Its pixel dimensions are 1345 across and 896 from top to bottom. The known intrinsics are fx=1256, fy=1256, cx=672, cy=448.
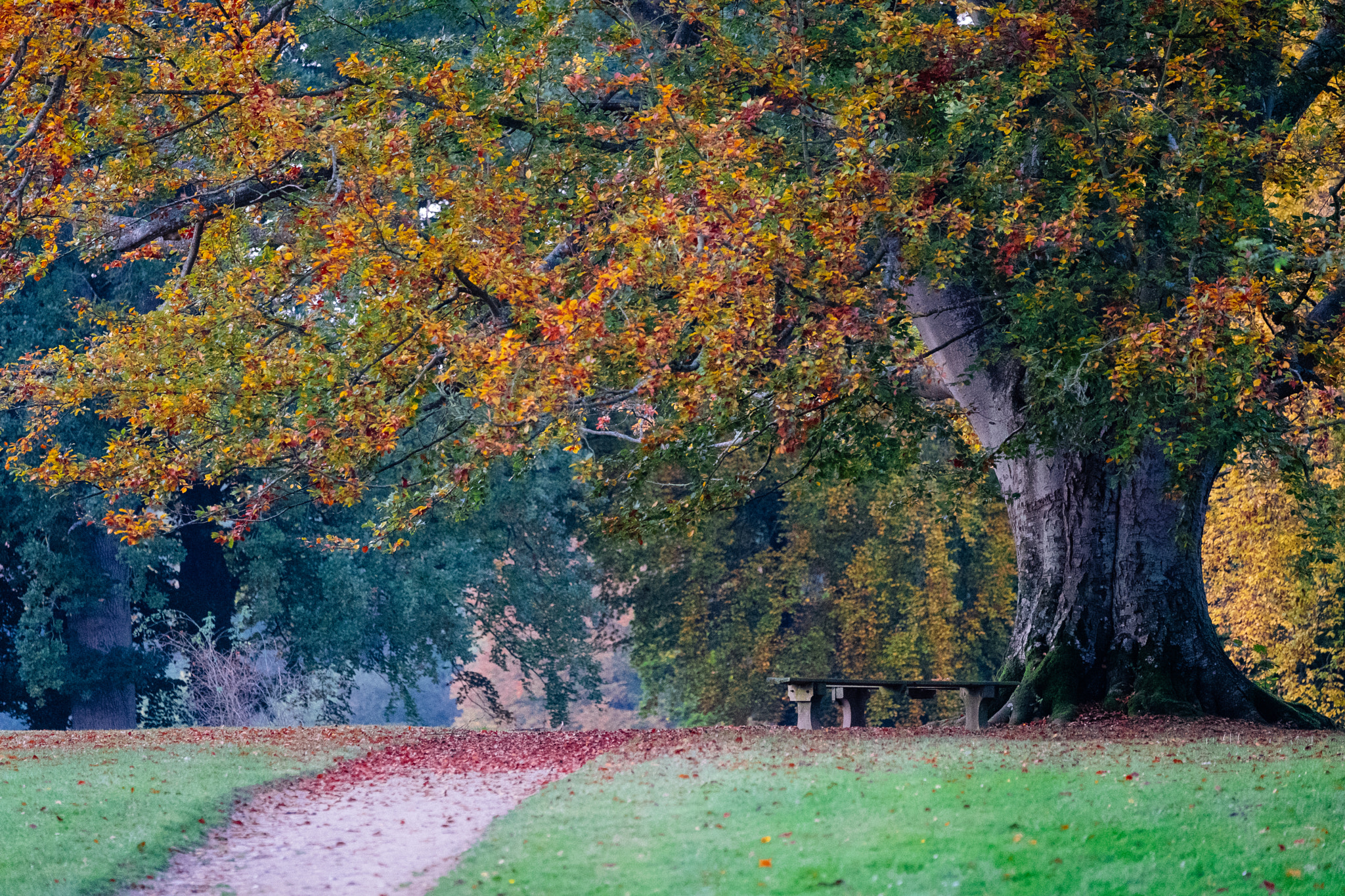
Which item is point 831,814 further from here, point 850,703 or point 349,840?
point 850,703

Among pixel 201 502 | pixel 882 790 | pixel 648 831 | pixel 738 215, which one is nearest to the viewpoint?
pixel 648 831

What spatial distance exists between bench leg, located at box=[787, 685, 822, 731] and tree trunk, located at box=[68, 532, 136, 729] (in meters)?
14.2

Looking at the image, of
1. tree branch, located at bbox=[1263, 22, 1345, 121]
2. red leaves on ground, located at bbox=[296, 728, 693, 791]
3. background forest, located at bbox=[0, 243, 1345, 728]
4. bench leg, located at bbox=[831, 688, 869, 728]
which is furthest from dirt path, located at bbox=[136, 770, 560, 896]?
background forest, located at bbox=[0, 243, 1345, 728]

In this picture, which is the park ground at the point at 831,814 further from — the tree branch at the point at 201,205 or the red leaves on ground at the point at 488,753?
the tree branch at the point at 201,205

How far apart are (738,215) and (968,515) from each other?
62.6 ft

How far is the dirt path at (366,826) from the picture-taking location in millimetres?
7291

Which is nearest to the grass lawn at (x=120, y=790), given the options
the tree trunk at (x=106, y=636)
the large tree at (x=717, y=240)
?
the large tree at (x=717, y=240)

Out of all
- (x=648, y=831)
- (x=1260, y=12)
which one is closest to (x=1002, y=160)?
(x=1260, y=12)

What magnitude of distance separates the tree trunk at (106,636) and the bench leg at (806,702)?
14225 mm

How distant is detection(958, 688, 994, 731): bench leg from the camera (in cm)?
1387

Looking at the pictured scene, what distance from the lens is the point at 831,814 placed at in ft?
25.9

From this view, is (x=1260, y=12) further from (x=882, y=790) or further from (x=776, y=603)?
(x=776, y=603)

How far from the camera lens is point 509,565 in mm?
28312

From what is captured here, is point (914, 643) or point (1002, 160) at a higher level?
point (1002, 160)
